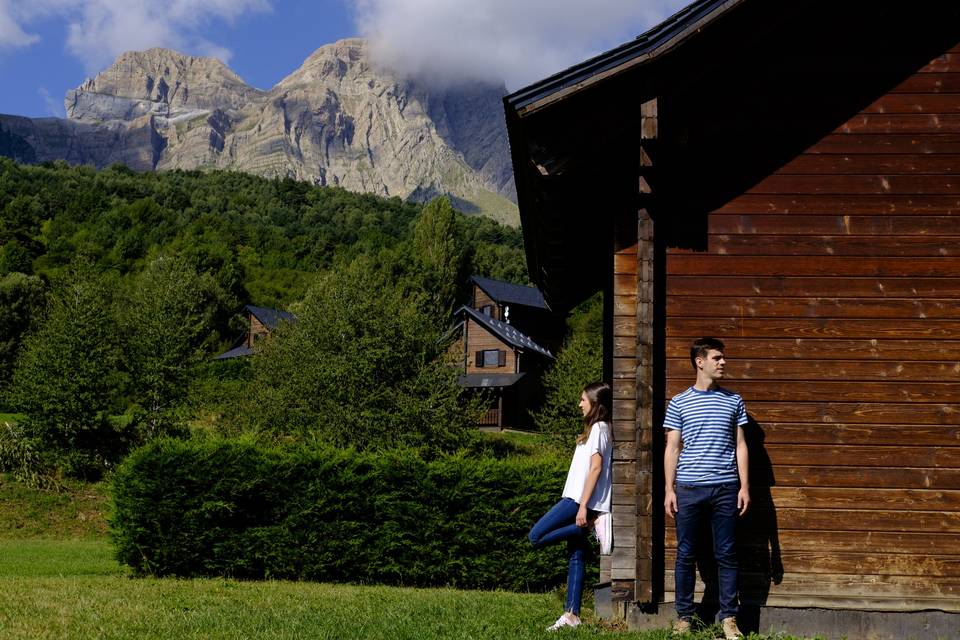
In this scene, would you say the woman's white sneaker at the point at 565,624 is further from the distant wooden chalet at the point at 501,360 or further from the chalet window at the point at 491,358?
the chalet window at the point at 491,358

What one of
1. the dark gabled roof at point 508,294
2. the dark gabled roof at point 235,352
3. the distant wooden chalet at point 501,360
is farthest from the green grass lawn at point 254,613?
the dark gabled roof at point 235,352

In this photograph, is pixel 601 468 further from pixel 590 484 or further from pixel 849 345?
pixel 849 345

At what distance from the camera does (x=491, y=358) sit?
6531 cm

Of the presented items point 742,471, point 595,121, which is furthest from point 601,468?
point 595,121

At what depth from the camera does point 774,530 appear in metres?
8.45

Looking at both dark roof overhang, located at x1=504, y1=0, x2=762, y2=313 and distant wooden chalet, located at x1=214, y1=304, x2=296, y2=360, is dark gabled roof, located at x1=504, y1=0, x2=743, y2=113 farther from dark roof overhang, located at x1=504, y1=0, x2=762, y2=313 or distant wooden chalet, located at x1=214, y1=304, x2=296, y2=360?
distant wooden chalet, located at x1=214, y1=304, x2=296, y2=360

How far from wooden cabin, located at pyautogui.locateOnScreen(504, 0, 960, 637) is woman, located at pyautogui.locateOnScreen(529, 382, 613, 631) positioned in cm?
30

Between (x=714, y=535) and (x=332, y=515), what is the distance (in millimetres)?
9568

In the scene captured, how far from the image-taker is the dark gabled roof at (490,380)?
6166cm

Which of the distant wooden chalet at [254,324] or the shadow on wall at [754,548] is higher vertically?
the distant wooden chalet at [254,324]

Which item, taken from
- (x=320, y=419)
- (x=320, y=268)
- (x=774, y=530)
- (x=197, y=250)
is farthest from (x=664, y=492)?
(x=320, y=268)

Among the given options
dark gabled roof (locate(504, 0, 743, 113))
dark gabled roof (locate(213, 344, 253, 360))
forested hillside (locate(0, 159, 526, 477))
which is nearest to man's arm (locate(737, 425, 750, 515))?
dark gabled roof (locate(504, 0, 743, 113))

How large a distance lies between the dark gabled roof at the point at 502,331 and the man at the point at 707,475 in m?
56.0

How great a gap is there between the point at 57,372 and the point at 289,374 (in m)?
9.46
